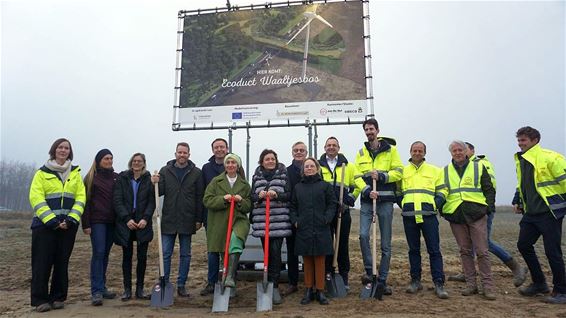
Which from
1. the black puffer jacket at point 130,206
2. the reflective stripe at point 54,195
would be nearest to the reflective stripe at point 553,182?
the black puffer jacket at point 130,206

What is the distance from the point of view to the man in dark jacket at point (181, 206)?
4977 millimetres

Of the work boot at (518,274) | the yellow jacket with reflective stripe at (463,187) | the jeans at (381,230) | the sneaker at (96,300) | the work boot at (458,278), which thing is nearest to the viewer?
the sneaker at (96,300)

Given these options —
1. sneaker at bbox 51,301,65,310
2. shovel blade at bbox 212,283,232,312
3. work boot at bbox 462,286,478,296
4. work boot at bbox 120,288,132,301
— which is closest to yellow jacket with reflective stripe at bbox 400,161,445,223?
work boot at bbox 462,286,478,296

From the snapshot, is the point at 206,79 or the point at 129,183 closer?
the point at 129,183

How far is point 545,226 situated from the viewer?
4.61 m

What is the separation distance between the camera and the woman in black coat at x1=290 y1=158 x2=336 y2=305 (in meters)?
4.46

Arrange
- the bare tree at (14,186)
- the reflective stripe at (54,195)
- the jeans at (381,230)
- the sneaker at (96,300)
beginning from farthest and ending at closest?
the bare tree at (14,186)
the jeans at (381,230)
the sneaker at (96,300)
the reflective stripe at (54,195)

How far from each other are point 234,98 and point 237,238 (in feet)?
17.5

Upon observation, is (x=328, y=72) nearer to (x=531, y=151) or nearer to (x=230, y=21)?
(x=230, y=21)

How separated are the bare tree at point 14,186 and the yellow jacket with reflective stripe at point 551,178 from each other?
7780 cm

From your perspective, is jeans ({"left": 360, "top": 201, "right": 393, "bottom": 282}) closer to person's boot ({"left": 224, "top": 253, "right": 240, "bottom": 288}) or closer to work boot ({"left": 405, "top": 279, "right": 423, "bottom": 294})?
work boot ({"left": 405, "top": 279, "right": 423, "bottom": 294})

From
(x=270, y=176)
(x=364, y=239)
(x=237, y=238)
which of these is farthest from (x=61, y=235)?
(x=364, y=239)

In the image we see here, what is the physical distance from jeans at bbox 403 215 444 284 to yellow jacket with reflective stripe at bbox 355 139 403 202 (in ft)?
1.35

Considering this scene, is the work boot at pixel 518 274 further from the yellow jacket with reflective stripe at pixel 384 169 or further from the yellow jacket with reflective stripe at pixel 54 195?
Result: the yellow jacket with reflective stripe at pixel 54 195
